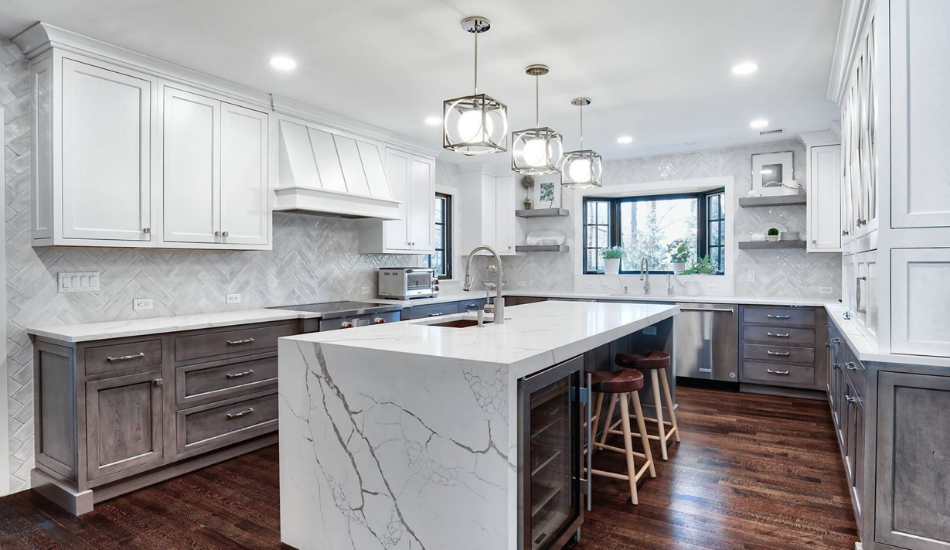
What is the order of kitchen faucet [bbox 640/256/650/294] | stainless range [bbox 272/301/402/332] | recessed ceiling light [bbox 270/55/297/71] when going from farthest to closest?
1. kitchen faucet [bbox 640/256/650/294]
2. stainless range [bbox 272/301/402/332]
3. recessed ceiling light [bbox 270/55/297/71]

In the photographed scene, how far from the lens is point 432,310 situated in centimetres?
530

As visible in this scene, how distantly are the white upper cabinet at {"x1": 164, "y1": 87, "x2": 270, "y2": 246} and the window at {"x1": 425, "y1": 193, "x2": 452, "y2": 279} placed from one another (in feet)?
8.43

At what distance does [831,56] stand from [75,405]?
183 inches

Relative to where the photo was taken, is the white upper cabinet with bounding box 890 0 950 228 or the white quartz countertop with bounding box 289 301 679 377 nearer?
the white quartz countertop with bounding box 289 301 679 377

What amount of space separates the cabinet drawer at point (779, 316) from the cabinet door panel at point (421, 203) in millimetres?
3189

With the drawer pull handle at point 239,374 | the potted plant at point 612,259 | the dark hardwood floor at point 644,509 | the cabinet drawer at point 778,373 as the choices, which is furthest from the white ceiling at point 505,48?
the dark hardwood floor at point 644,509

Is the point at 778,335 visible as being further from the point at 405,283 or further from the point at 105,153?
the point at 105,153

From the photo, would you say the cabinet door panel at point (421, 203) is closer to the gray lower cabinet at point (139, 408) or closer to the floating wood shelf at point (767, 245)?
the gray lower cabinet at point (139, 408)

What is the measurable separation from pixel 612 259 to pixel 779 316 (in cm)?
191

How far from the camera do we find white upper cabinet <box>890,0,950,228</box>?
2025 millimetres

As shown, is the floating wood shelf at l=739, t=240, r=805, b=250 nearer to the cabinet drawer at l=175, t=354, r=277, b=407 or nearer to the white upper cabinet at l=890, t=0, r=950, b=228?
the white upper cabinet at l=890, t=0, r=950, b=228

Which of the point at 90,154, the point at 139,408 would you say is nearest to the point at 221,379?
the point at 139,408

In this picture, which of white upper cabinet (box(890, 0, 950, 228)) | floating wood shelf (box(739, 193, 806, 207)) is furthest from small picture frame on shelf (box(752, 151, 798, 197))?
white upper cabinet (box(890, 0, 950, 228))

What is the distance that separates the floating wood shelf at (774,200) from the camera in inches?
203
